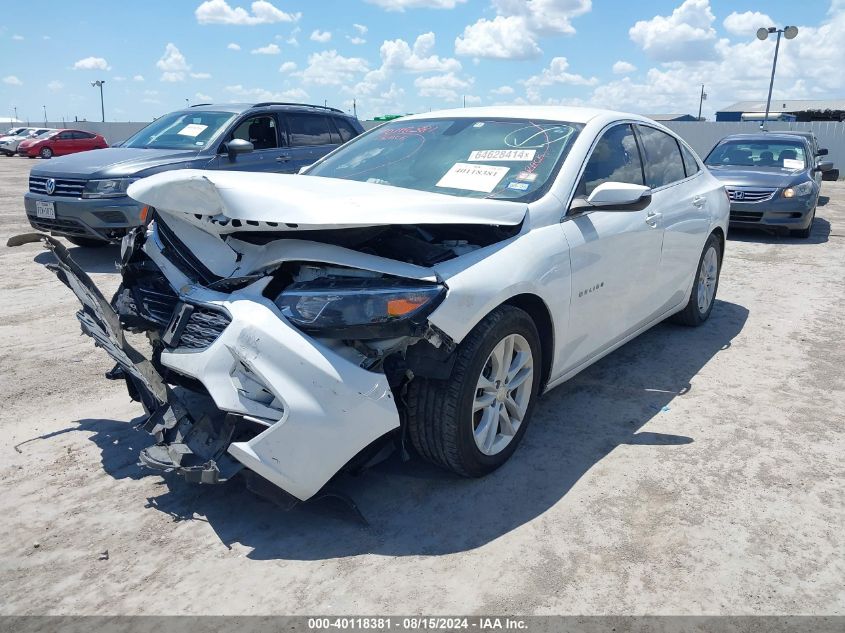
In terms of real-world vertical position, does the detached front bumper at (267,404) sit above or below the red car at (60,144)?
below

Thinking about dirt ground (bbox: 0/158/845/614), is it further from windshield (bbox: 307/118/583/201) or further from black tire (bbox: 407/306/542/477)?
windshield (bbox: 307/118/583/201)

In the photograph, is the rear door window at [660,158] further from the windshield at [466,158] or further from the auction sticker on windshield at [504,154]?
the auction sticker on windshield at [504,154]

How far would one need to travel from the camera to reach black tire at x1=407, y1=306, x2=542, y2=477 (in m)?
2.92

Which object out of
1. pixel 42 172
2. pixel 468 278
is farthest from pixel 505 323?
pixel 42 172

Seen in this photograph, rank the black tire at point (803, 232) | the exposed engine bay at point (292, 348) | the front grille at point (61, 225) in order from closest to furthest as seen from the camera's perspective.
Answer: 1. the exposed engine bay at point (292, 348)
2. the front grille at point (61, 225)
3. the black tire at point (803, 232)

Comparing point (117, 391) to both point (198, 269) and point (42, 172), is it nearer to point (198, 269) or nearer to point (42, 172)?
point (198, 269)

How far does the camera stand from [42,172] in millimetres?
7996

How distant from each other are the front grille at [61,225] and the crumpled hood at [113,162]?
527 millimetres

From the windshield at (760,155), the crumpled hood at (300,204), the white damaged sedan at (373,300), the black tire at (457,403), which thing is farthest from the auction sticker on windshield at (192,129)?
the windshield at (760,155)

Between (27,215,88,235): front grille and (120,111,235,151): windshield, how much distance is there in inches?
58.7

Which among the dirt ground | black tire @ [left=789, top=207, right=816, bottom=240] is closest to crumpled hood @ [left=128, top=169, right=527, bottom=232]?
the dirt ground

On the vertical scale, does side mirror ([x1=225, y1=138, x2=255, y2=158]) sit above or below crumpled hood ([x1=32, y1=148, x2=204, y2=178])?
above

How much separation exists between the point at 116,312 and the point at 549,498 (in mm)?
2293

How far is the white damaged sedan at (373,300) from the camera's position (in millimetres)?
2662
